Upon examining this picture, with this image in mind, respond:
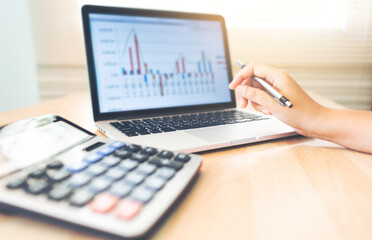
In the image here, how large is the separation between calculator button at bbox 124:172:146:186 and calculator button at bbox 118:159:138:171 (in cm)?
1

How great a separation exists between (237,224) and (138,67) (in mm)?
477

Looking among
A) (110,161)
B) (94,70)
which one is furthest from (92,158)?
(94,70)

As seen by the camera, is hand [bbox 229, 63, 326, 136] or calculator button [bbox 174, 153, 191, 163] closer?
calculator button [bbox 174, 153, 191, 163]

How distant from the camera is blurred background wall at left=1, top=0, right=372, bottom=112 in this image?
1.35m

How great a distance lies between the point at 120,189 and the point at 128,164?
5 centimetres

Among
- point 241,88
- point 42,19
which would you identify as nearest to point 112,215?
point 241,88

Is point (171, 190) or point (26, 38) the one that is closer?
point (171, 190)

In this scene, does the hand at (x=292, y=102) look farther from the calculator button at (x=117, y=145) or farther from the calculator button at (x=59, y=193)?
the calculator button at (x=59, y=193)

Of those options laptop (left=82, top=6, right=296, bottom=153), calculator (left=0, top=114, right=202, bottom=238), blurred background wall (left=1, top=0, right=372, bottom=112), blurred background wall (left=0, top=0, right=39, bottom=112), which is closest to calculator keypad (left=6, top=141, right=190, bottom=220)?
calculator (left=0, top=114, right=202, bottom=238)

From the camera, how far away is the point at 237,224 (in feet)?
0.79

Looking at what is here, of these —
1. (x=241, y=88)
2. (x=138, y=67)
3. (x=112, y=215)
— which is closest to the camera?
(x=112, y=215)

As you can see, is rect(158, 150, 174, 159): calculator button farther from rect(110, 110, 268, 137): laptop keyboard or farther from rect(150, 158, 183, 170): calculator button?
rect(110, 110, 268, 137): laptop keyboard

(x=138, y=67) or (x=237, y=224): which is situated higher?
(x=138, y=67)

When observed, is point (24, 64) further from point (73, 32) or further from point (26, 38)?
point (73, 32)
